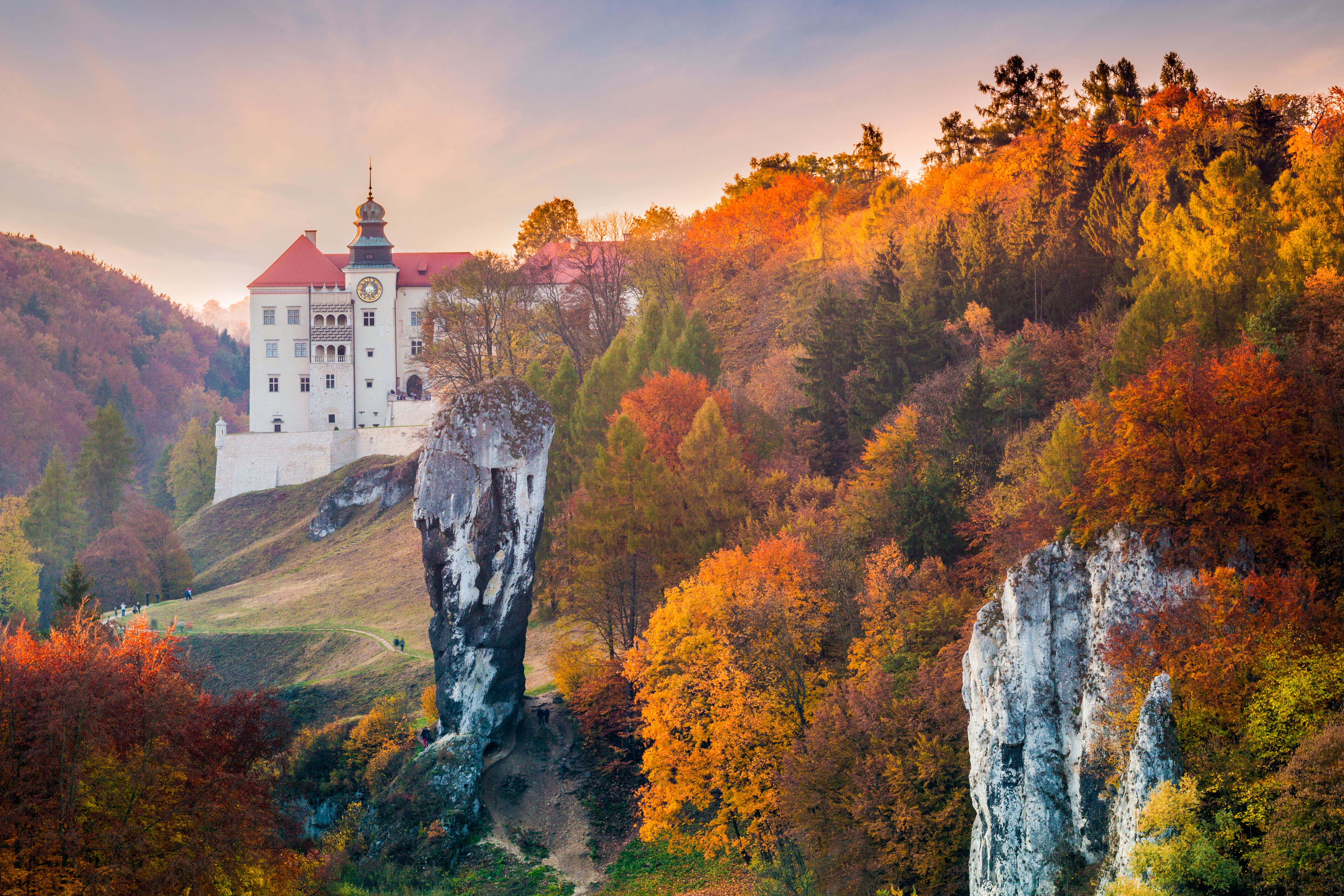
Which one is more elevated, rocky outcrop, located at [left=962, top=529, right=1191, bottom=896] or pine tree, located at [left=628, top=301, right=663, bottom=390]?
pine tree, located at [left=628, top=301, right=663, bottom=390]

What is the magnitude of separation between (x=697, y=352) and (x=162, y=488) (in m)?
69.4

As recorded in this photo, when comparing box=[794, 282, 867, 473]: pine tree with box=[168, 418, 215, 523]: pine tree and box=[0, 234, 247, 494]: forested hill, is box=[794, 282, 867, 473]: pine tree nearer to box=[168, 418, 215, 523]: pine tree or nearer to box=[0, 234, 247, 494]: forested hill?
box=[168, 418, 215, 523]: pine tree

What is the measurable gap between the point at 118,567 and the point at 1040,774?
56.3 m

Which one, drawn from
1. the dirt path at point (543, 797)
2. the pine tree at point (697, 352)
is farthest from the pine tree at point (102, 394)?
the dirt path at point (543, 797)

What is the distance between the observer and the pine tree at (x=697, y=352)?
4453 cm

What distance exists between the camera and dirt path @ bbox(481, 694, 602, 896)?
95.5 feet

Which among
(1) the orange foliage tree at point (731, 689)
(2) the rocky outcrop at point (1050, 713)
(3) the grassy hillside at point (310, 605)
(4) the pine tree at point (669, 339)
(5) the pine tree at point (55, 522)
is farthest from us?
(5) the pine tree at point (55, 522)

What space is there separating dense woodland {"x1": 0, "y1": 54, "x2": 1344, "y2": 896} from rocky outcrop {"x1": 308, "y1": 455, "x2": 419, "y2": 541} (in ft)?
37.1

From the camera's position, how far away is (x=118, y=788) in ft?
64.5

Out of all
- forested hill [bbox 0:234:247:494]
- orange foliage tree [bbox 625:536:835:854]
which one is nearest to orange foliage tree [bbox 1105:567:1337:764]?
orange foliage tree [bbox 625:536:835:854]

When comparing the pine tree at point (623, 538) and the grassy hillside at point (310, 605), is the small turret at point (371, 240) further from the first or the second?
the pine tree at point (623, 538)

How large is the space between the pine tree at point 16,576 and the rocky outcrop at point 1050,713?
55.2 m

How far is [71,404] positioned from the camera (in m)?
108

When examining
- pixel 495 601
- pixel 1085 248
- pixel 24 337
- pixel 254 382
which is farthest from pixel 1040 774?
pixel 24 337
